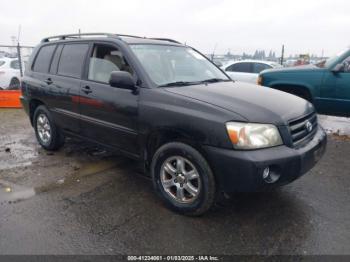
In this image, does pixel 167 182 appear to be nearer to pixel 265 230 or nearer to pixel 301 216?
pixel 265 230

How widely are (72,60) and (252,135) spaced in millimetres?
2961

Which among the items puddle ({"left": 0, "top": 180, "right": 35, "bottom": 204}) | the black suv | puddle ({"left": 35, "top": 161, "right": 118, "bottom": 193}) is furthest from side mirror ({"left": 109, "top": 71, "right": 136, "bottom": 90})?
puddle ({"left": 0, "top": 180, "right": 35, "bottom": 204})

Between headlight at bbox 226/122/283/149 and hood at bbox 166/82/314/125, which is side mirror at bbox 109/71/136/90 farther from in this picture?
headlight at bbox 226/122/283/149

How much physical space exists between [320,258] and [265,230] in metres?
0.54

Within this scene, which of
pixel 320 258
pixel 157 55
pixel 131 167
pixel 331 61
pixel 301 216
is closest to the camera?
pixel 320 258

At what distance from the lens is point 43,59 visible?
17.7 ft

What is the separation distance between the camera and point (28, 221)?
10.7ft

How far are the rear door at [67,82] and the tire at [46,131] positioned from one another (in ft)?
0.74

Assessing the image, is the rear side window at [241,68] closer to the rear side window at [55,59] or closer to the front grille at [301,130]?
the rear side window at [55,59]

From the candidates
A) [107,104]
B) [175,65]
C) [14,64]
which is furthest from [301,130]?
[14,64]

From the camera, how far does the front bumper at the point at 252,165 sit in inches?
113

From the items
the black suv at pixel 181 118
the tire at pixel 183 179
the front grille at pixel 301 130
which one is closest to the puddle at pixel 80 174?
the black suv at pixel 181 118

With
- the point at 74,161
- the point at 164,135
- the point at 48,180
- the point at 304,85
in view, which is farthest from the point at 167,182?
the point at 304,85

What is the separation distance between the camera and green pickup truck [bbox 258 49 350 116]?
604 centimetres
